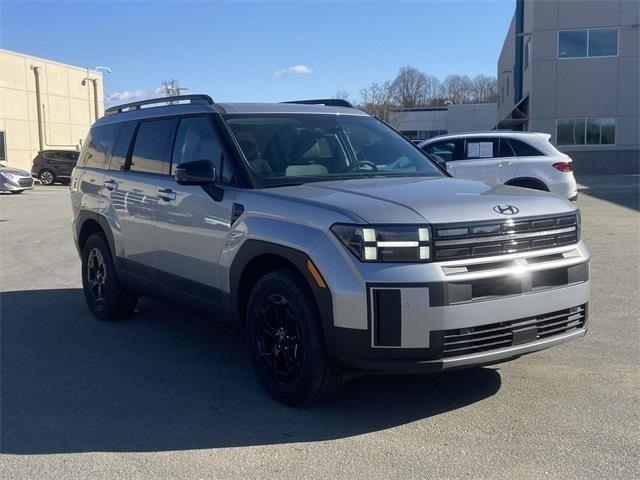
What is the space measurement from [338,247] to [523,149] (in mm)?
9584

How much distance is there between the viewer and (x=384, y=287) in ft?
12.6

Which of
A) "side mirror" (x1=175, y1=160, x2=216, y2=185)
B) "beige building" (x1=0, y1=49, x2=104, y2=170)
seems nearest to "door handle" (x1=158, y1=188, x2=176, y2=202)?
"side mirror" (x1=175, y1=160, x2=216, y2=185)

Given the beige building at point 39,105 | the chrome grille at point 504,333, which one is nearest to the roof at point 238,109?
the chrome grille at point 504,333

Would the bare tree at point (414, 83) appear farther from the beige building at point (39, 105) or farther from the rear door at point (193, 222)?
the rear door at point (193, 222)

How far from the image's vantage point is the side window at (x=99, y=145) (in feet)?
23.0

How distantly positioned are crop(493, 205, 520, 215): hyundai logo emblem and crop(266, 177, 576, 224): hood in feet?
0.08

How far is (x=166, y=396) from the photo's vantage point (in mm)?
4785

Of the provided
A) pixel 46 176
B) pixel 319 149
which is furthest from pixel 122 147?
pixel 46 176

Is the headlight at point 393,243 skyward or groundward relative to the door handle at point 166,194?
groundward

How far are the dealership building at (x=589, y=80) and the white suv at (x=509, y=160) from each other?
78.0 feet

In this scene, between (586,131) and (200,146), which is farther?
(586,131)

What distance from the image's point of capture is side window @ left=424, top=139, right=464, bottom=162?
13.1 metres

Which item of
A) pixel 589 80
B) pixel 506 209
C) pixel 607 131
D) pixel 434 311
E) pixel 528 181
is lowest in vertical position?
pixel 434 311

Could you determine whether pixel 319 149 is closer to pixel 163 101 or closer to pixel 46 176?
pixel 163 101
